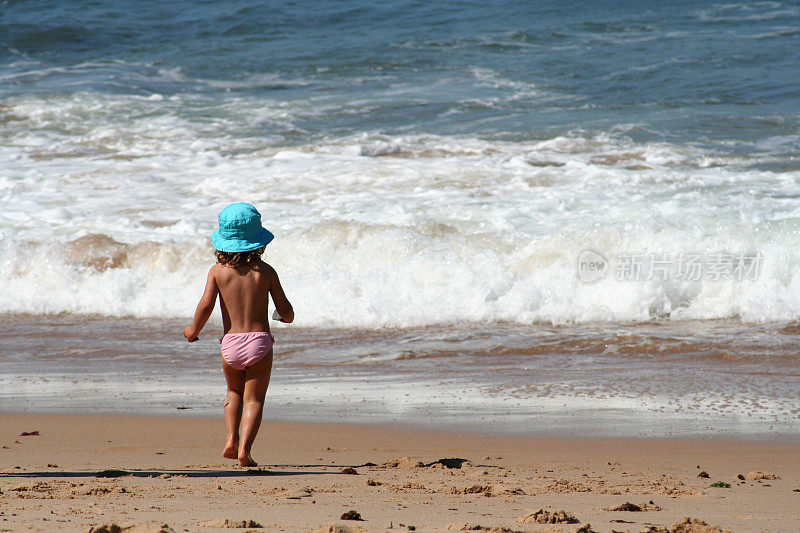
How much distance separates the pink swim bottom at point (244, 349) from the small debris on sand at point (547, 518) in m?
1.65

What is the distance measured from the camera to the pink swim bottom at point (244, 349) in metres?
3.93

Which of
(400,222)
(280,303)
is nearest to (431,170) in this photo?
(400,222)

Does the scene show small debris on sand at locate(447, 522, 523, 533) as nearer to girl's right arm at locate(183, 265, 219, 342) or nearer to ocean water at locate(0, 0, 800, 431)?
girl's right arm at locate(183, 265, 219, 342)

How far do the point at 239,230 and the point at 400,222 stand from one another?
5.76 m

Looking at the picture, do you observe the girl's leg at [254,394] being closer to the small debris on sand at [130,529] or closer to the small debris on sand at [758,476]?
the small debris on sand at [130,529]

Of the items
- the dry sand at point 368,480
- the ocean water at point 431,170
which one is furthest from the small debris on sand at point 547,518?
the ocean water at point 431,170

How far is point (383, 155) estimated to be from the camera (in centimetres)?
1230

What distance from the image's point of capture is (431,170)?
37.6ft

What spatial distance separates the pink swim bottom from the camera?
3.93 metres

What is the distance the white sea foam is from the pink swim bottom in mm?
3582

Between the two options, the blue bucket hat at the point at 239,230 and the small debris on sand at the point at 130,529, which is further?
the blue bucket hat at the point at 239,230

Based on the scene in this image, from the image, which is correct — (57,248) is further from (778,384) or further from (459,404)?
(778,384)

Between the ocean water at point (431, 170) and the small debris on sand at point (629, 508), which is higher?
the ocean water at point (431, 170)

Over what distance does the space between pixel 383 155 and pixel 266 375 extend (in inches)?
337
